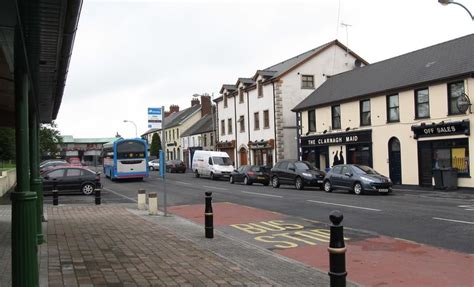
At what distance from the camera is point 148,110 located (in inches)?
576

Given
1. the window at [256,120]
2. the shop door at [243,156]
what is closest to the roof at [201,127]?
the shop door at [243,156]

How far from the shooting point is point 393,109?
28.5m

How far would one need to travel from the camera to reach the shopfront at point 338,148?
3059 cm

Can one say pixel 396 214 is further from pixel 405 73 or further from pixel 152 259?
pixel 405 73

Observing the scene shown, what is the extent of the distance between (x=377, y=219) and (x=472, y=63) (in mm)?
13991

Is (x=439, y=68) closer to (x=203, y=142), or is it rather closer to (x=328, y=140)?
(x=328, y=140)

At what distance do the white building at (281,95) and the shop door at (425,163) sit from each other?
52.1 feet

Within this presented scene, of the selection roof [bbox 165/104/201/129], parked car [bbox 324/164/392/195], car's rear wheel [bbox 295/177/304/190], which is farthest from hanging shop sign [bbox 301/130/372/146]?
roof [bbox 165/104/201/129]

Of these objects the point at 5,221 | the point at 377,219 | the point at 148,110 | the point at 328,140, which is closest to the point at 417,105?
the point at 328,140

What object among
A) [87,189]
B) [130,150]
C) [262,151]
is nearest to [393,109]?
[262,151]

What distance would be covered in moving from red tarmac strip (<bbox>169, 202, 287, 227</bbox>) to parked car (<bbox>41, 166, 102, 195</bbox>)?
7805mm

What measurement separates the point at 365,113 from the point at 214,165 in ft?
45.8

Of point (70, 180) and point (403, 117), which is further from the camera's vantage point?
point (403, 117)

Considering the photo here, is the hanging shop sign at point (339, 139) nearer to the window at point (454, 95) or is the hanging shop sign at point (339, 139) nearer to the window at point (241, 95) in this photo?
the window at point (454, 95)
